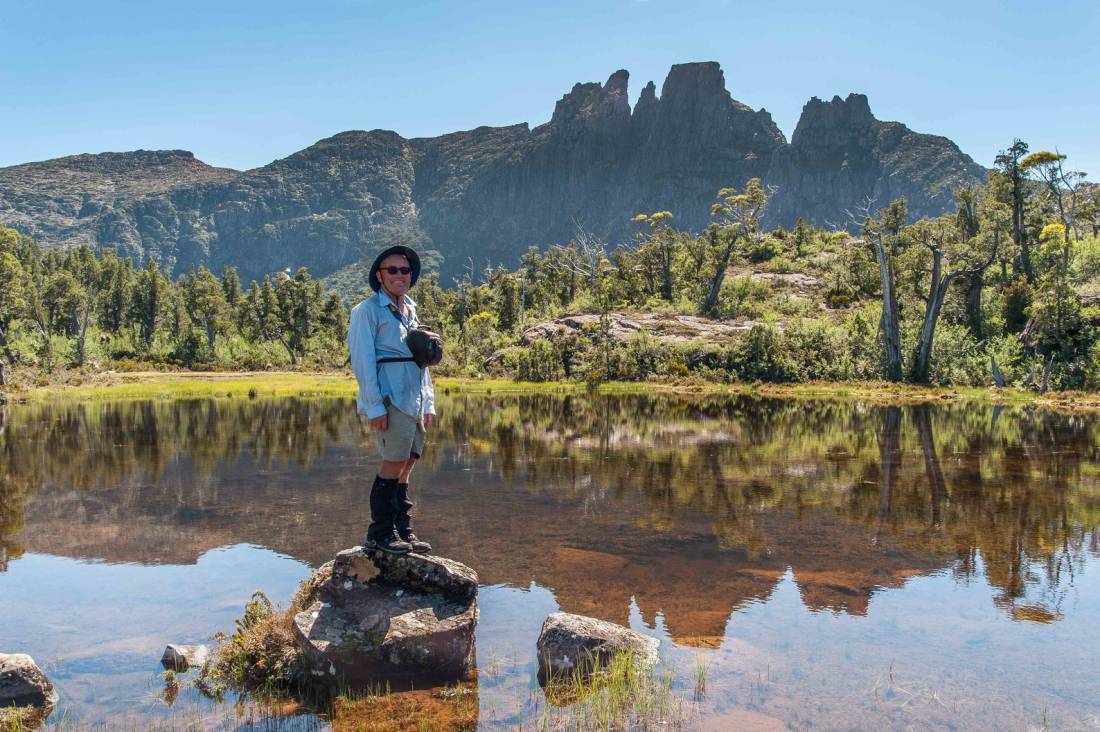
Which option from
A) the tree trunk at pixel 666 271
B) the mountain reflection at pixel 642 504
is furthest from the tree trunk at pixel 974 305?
the mountain reflection at pixel 642 504

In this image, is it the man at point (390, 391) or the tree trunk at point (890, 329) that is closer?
the man at point (390, 391)

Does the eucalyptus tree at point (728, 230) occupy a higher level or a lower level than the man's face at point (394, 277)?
higher

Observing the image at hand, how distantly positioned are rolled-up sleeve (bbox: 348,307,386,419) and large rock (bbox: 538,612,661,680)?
94.2 inches

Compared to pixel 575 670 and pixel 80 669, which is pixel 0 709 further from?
pixel 575 670

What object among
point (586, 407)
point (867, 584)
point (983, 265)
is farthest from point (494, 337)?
point (867, 584)

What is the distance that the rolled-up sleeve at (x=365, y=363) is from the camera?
6.49 metres

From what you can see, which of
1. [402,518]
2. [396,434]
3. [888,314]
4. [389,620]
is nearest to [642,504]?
[402,518]

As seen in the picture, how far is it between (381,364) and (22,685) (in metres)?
3.60

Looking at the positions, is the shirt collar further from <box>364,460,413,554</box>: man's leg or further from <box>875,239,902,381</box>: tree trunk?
<box>875,239,902,381</box>: tree trunk

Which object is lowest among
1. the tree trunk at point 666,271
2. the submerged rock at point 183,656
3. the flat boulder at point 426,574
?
the submerged rock at point 183,656

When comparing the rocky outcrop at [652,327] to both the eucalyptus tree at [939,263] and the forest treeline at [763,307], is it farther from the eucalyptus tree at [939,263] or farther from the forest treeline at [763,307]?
the eucalyptus tree at [939,263]

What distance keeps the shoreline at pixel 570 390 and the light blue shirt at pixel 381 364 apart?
32.2 metres

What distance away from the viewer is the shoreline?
3512cm

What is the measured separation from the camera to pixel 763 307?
183 feet
